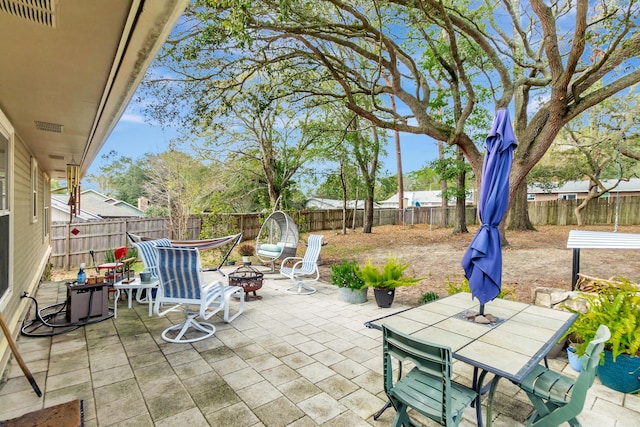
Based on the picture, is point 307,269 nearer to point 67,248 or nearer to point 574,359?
point 574,359

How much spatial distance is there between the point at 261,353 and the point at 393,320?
1.49 metres

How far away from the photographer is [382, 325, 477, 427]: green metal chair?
167cm

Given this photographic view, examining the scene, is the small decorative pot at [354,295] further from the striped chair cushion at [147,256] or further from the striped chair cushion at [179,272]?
the striped chair cushion at [147,256]

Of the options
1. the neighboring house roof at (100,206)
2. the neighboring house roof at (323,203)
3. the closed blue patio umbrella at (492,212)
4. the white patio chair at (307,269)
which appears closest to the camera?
the closed blue patio umbrella at (492,212)

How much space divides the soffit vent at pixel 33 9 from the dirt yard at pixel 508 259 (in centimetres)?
487

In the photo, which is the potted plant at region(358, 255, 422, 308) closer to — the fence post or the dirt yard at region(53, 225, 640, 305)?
the dirt yard at region(53, 225, 640, 305)

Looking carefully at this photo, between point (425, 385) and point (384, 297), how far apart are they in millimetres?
2751

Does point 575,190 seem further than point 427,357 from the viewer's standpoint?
Yes

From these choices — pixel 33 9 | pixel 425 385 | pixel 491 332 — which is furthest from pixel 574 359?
pixel 33 9

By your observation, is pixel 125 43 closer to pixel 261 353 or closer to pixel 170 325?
pixel 261 353

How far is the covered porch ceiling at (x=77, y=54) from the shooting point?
1448 millimetres

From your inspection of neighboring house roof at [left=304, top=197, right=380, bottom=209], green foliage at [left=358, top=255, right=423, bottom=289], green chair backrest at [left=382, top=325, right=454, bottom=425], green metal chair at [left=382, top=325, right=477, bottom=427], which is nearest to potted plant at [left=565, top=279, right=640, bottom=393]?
green metal chair at [left=382, top=325, right=477, bottom=427]

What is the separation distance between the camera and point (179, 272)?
3531mm

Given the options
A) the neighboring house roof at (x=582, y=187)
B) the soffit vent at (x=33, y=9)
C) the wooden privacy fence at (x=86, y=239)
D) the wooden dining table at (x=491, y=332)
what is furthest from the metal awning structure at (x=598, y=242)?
the neighboring house roof at (x=582, y=187)
